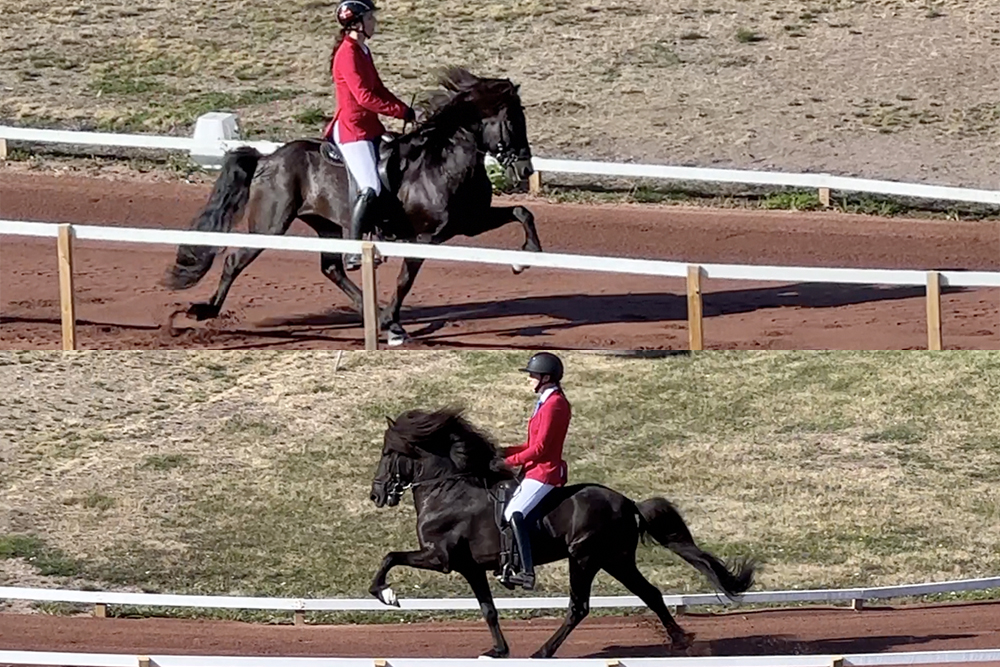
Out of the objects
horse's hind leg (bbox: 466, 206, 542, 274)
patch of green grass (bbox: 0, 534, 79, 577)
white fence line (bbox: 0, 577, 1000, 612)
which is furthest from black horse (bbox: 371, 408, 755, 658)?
patch of green grass (bbox: 0, 534, 79, 577)

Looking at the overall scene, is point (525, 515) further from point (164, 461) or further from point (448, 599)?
point (164, 461)

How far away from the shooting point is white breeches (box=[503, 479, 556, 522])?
471 inches

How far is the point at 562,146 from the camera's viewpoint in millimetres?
24250

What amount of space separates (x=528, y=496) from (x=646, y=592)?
1065 mm

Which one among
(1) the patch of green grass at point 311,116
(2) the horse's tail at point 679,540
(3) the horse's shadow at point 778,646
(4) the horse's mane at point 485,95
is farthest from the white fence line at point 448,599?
(1) the patch of green grass at point 311,116

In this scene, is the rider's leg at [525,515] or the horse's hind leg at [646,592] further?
the horse's hind leg at [646,592]

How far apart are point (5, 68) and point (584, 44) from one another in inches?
348

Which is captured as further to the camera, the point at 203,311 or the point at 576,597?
the point at 203,311

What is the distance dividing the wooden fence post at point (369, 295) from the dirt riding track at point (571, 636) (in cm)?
230

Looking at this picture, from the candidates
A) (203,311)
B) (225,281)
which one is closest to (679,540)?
(225,281)

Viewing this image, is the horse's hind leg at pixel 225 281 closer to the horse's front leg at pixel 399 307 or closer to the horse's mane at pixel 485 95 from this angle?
the horse's front leg at pixel 399 307

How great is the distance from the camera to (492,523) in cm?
1217

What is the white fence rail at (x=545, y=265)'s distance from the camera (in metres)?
13.7

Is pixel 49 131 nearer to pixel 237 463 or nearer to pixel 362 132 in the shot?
pixel 237 463
